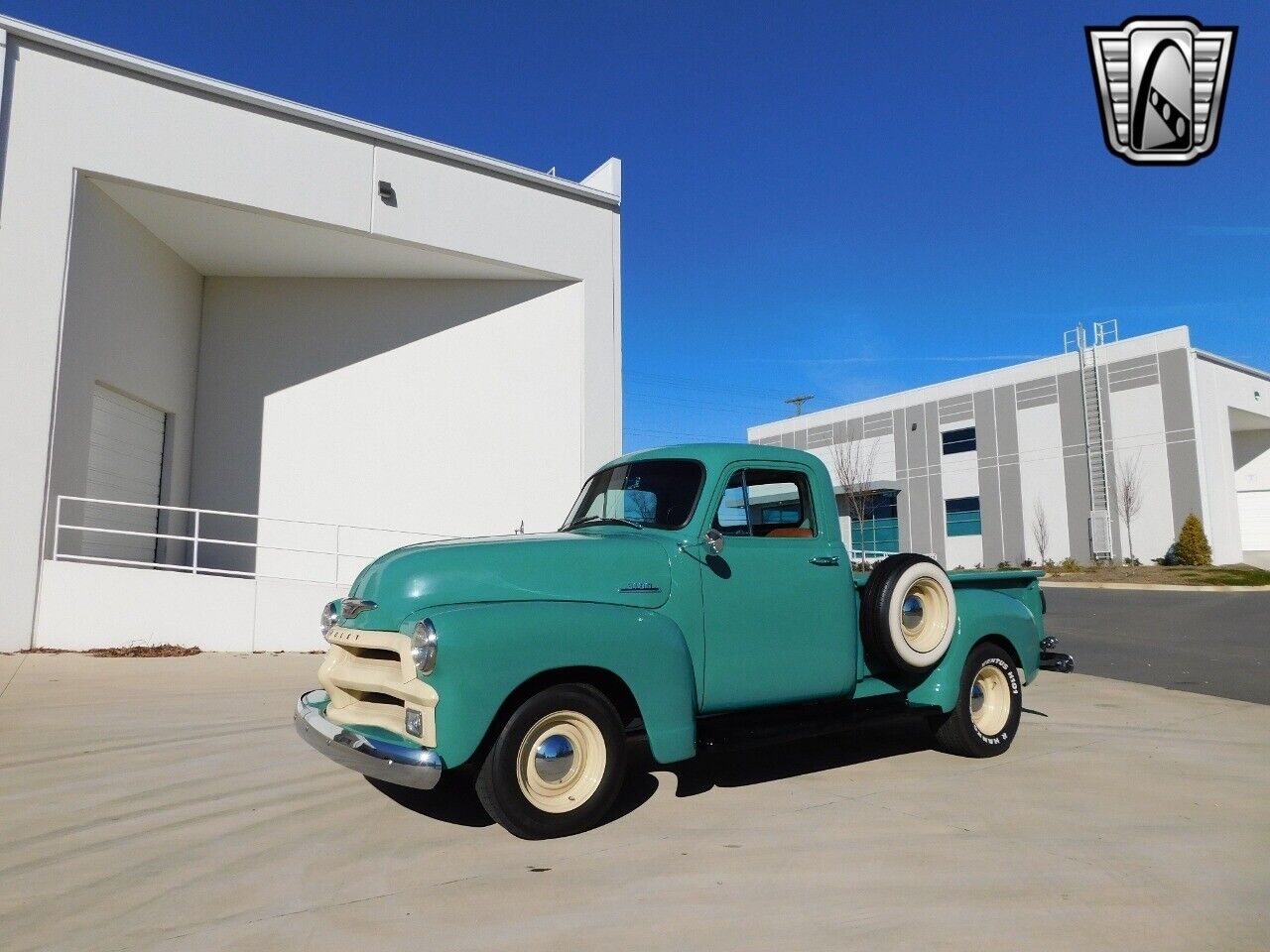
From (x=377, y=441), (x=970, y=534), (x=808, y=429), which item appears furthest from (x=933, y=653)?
(x=808, y=429)

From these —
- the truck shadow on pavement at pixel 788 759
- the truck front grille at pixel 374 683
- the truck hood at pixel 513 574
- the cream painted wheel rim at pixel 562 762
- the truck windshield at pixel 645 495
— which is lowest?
the truck shadow on pavement at pixel 788 759

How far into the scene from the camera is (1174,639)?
42.3 ft

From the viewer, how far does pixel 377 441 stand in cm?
1477

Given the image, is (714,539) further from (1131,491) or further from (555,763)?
(1131,491)

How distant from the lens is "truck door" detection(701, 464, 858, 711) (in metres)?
4.55

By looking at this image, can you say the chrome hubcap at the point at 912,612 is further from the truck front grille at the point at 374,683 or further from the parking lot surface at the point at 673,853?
the truck front grille at the point at 374,683

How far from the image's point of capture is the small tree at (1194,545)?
30.2m

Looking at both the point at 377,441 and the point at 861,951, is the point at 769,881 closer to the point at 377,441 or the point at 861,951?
the point at 861,951

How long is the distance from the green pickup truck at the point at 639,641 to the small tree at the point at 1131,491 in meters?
31.5

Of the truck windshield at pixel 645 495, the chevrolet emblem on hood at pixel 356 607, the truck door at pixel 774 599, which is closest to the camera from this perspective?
the chevrolet emblem on hood at pixel 356 607

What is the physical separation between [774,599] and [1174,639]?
11.2m

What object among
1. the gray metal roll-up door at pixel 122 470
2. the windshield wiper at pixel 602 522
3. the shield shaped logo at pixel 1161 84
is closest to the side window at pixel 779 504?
the windshield wiper at pixel 602 522

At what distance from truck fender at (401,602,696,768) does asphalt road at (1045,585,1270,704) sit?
6787 mm

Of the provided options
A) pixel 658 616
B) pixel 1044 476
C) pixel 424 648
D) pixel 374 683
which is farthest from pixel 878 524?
pixel 424 648
